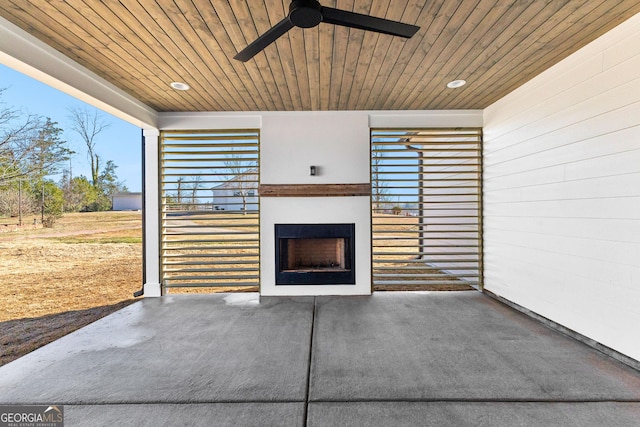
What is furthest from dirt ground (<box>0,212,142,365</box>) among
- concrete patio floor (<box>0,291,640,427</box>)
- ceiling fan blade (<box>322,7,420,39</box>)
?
ceiling fan blade (<box>322,7,420,39</box>)

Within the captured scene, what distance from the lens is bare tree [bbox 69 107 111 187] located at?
5086 mm

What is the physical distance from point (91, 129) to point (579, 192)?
720 centimetres

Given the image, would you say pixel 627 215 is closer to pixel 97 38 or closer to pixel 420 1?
pixel 420 1

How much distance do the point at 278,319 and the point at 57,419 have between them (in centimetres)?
188

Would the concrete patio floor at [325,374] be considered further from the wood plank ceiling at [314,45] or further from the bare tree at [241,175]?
the wood plank ceiling at [314,45]

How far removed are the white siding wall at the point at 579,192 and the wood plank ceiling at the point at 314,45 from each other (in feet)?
0.91

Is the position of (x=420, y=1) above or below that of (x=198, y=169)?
above

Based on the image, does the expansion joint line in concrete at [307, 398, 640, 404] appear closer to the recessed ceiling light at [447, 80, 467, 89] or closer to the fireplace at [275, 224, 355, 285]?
the fireplace at [275, 224, 355, 285]

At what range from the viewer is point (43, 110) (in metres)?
4.40

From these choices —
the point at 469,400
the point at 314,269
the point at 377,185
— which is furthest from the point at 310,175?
the point at 469,400

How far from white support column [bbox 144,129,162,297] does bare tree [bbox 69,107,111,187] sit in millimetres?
1833

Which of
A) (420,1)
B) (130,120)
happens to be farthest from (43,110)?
(420,1)

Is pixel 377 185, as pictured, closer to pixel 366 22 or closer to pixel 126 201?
pixel 366 22

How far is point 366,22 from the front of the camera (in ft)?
5.68
